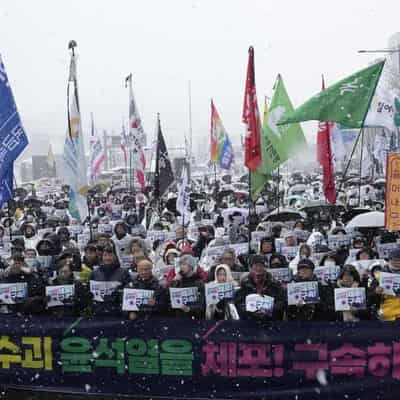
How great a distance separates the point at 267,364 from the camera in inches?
243

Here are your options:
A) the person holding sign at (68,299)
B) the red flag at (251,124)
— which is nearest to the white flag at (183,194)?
the red flag at (251,124)

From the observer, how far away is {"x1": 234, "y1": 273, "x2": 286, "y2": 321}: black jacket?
6414 millimetres

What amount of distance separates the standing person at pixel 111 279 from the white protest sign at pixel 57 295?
0.34 m

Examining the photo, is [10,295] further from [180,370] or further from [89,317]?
[180,370]

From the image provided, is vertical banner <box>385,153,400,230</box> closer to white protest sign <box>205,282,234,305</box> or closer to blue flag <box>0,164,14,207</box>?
white protest sign <box>205,282,234,305</box>

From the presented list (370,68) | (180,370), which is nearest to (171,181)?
(370,68)

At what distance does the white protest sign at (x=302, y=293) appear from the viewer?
6.53 meters

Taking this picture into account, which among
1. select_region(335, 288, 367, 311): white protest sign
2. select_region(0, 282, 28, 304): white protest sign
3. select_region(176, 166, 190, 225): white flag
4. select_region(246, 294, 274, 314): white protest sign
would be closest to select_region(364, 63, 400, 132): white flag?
select_region(176, 166, 190, 225): white flag

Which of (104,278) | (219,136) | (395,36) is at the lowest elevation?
(104,278)

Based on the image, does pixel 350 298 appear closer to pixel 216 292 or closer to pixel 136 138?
pixel 216 292

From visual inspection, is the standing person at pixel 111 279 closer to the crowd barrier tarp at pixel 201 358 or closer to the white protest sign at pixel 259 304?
the crowd barrier tarp at pixel 201 358

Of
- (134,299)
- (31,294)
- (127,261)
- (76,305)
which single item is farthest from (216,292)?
(127,261)

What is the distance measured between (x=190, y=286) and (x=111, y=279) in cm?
90

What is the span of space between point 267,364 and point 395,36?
7956cm
